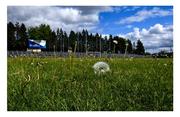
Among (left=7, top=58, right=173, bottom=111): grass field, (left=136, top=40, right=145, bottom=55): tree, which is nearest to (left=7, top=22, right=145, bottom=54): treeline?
(left=136, top=40, right=145, bottom=55): tree

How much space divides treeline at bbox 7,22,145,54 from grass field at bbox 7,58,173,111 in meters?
0.16

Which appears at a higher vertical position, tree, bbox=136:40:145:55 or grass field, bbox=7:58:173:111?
tree, bbox=136:40:145:55

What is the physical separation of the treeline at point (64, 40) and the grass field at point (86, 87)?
161 mm

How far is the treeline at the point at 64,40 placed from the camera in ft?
10.8

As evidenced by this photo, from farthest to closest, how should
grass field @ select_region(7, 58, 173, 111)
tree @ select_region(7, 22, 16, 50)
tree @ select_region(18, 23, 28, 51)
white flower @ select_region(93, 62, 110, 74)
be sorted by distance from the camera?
1. tree @ select_region(18, 23, 28, 51)
2. white flower @ select_region(93, 62, 110, 74)
3. tree @ select_region(7, 22, 16, 50)
4. grass field @ select_region(7, 58, 173, 111)

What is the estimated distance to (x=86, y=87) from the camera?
113 inches

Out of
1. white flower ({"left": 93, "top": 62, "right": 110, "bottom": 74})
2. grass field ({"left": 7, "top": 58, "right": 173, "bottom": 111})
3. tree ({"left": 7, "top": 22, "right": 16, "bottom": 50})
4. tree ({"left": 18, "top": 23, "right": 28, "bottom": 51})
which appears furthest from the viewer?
tree ({"left": 18, "top": 23, "right": 28, "bottom": 51})

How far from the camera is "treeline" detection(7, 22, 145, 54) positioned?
3.29m

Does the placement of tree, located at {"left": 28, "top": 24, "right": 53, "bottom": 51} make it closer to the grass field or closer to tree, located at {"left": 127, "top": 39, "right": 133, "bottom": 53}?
the grass field

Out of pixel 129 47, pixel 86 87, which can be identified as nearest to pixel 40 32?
pixel 86 87

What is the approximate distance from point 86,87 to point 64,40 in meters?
0.80

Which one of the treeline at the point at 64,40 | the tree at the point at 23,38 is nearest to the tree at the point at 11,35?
the treeline at the point at 64,40

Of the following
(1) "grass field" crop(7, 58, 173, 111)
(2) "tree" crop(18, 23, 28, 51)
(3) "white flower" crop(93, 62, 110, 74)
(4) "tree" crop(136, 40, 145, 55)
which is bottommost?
(1) "grass field" crop(7, 58, 173, 111)
